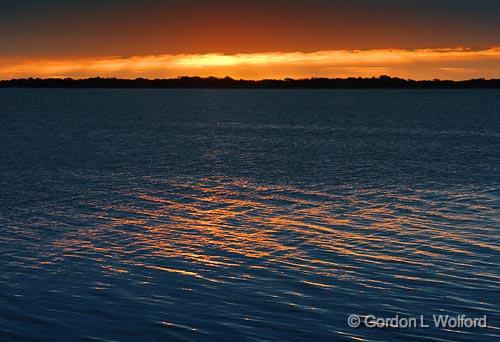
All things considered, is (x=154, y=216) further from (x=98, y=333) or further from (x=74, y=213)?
(x=98, y=333)

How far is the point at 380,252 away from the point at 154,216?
45.3 ft

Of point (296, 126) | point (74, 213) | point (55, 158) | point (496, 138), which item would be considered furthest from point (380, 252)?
point (296, 126)

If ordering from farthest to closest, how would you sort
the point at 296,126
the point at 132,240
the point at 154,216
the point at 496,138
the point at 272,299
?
the point at 296,126, the point at 496,138, the point at 154,216, the point at 132,240, the point at 272,299

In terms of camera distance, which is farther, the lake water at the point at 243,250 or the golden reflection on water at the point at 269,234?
the golden reflection on water at the point at 269,234

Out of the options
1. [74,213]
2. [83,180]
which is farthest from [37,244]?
[83,180]

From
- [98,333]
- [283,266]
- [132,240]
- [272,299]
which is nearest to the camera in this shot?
[98,333]

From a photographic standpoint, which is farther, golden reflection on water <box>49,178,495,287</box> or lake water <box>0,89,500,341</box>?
golden reflection on water <box>49,178,495,287</box>

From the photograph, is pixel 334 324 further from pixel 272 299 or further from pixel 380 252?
pixel 380 252

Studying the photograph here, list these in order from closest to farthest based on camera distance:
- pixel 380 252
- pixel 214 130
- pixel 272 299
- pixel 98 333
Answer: pixel 98 333 → pixel 272 299 → pixel 380 252 → pixel 214 130

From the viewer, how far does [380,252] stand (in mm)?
28875

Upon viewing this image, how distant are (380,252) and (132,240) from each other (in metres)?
10.7

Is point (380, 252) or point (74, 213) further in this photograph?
point (74, 213)

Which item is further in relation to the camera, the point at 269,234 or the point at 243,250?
the point at 269,234

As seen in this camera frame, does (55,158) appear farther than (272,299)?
Yes
